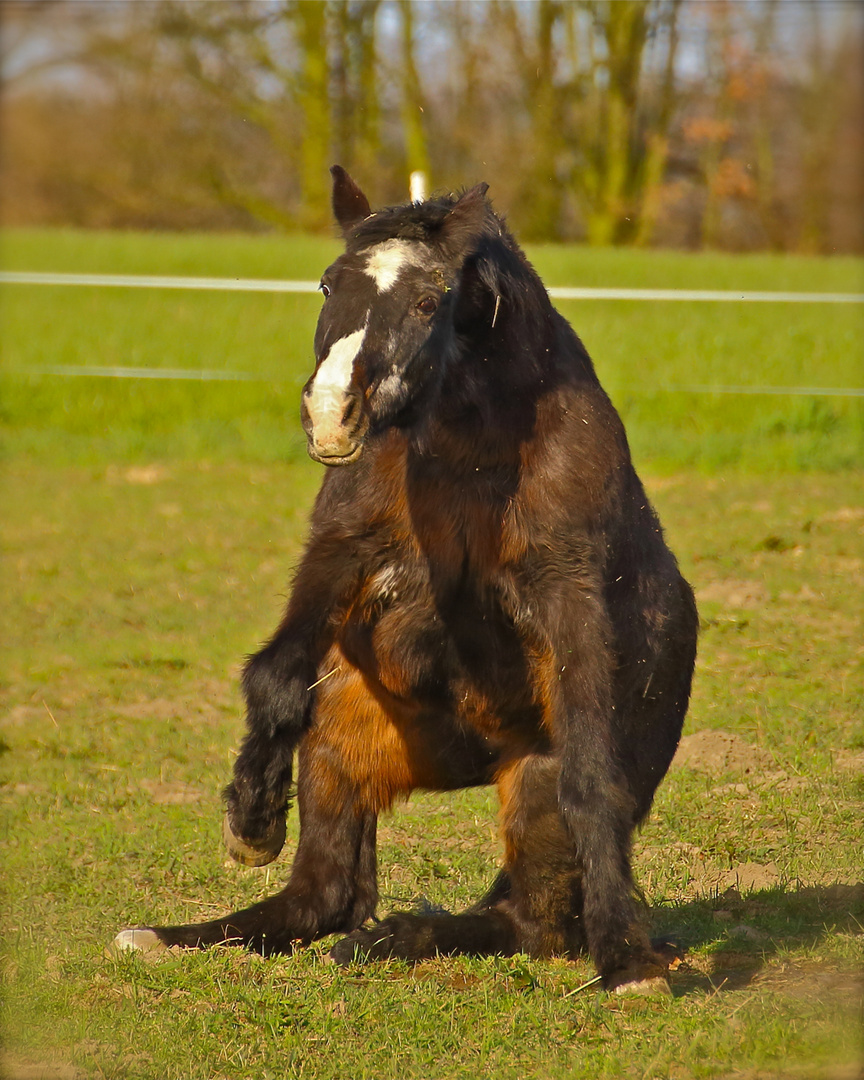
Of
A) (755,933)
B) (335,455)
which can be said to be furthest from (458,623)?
(755,933)

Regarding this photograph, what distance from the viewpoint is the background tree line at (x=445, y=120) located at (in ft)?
55.4

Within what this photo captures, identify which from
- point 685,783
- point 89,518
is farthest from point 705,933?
point 89,518

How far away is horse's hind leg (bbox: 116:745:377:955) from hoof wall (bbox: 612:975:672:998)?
Answer: 762 millimetres

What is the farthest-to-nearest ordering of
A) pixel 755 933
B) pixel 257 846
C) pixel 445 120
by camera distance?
pixel 445 120, pixel 755 933, pixel 257 846

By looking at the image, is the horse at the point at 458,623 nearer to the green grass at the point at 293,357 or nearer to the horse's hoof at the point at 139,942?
the horse's hoof at the point at 139,942

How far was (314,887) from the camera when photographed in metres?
3.27

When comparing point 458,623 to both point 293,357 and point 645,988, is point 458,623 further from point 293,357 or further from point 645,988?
point 293,357

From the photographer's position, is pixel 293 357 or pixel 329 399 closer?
pixel 329 399

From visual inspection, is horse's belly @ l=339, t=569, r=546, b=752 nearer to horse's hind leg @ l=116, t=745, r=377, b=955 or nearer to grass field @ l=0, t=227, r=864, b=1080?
horse's hind leg @ l=116, t=745, r=377, b=955

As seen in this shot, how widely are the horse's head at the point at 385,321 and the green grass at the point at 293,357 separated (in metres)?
7.37

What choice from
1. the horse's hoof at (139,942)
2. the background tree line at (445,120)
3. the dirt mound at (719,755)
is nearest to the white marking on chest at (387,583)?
the horse's hoof at (139,942)

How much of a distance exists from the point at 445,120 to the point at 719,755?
54.5 ft

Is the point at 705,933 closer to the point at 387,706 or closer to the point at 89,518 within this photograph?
the point at 387,706

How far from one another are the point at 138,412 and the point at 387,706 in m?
9.30
